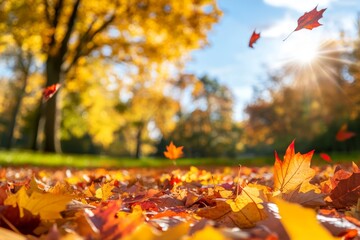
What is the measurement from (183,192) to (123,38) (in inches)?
571

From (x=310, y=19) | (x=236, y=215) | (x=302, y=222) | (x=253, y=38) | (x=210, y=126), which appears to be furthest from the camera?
(x=210, y=126)

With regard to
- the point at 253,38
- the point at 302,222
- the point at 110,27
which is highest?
the point at 110,27

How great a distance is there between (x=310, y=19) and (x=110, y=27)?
14427 mm

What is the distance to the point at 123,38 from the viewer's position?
15.5m

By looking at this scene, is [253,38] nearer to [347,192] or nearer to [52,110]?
[347,192]

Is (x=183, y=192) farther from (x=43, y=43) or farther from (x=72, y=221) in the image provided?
(x=43, y=43)

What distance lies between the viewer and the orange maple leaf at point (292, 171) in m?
1.36

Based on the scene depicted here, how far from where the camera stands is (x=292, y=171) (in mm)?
1423

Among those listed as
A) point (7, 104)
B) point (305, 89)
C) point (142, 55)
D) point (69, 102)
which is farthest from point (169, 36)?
point (7, 104)

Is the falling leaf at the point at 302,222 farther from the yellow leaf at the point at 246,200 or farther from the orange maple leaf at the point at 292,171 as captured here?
the orange maple leaf at the point at 292,171

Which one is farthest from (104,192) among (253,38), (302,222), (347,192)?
(253,38)

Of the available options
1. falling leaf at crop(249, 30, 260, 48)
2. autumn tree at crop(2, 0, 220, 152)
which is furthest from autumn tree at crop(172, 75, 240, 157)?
falling leaf at crop(249, 30, 260, 48)

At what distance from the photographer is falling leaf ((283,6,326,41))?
5.56 ft

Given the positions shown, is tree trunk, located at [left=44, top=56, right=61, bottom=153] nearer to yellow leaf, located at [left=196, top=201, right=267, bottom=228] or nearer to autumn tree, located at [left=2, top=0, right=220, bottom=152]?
autumn tree, located at [left=2, top=0, right=220, bottom=152]
